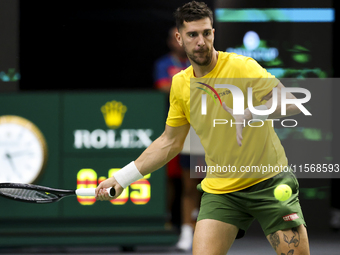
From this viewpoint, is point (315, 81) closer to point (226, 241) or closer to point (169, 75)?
point (169, 75)

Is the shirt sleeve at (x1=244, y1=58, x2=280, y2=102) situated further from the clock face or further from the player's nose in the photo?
the clock face

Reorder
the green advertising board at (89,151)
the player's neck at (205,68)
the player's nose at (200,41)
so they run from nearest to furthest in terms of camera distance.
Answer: the player's nose at (200,41)
the player's neck at (205,68)
the green advertising board at (89,151)

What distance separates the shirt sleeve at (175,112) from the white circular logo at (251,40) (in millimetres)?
3759

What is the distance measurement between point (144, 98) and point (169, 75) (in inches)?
19.4

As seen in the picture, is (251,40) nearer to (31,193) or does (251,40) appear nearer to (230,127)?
(230,127)

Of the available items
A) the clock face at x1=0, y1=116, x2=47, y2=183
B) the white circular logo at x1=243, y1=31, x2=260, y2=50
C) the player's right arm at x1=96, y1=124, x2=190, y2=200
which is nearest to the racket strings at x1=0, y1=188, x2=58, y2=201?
the player's right arm at x1=96, y1=124, x2=190, y2=200

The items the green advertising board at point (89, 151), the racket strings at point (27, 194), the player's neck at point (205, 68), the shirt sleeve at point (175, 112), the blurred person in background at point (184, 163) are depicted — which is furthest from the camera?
the blurred person in background at point (184, 163)

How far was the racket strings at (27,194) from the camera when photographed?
3.76 m

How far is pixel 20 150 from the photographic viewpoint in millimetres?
5754

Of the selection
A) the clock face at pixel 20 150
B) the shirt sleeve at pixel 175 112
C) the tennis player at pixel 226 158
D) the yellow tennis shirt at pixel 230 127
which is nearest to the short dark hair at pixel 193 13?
the tennis player at pixel 226 158

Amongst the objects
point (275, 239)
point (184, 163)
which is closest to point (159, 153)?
point (275, 239)

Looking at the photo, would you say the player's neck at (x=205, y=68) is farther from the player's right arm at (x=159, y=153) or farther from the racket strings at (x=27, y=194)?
the racket strings at (x=27, y=194)

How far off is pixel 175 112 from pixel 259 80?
1.81 ft

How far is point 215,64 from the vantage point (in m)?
3.48
